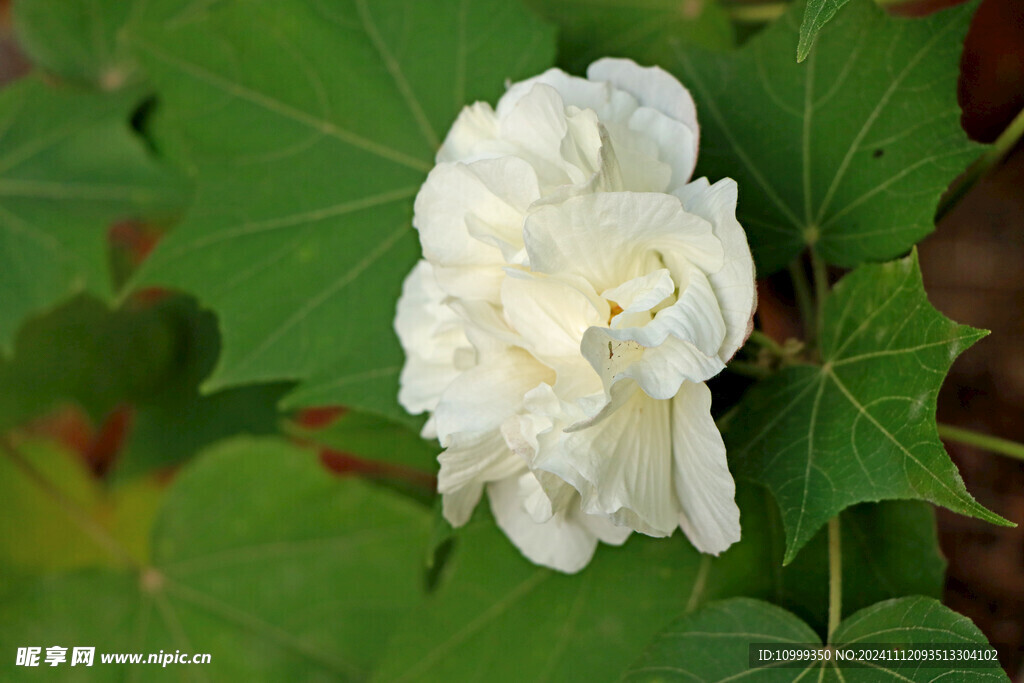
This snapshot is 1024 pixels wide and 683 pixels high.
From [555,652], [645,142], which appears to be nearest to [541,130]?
[645,142]

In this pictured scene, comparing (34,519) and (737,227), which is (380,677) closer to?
(737,227)

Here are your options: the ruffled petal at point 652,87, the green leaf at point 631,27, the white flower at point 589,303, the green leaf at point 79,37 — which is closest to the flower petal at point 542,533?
the white flower at point 589,303

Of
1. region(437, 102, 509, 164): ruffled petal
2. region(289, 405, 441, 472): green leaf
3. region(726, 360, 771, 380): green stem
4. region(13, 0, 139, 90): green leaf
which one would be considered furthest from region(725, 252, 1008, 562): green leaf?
region(13, 0, 139, 90): green leaf

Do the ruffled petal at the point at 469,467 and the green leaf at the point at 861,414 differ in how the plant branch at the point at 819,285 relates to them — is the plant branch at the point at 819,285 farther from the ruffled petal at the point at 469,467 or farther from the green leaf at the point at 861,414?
the ruffled petal at the point at 469,467

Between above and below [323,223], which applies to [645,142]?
above

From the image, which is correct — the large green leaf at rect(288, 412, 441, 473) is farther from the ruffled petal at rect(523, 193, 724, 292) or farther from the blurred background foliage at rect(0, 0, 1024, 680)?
the ruffled petal at rect(523, 193, 724, 292)
